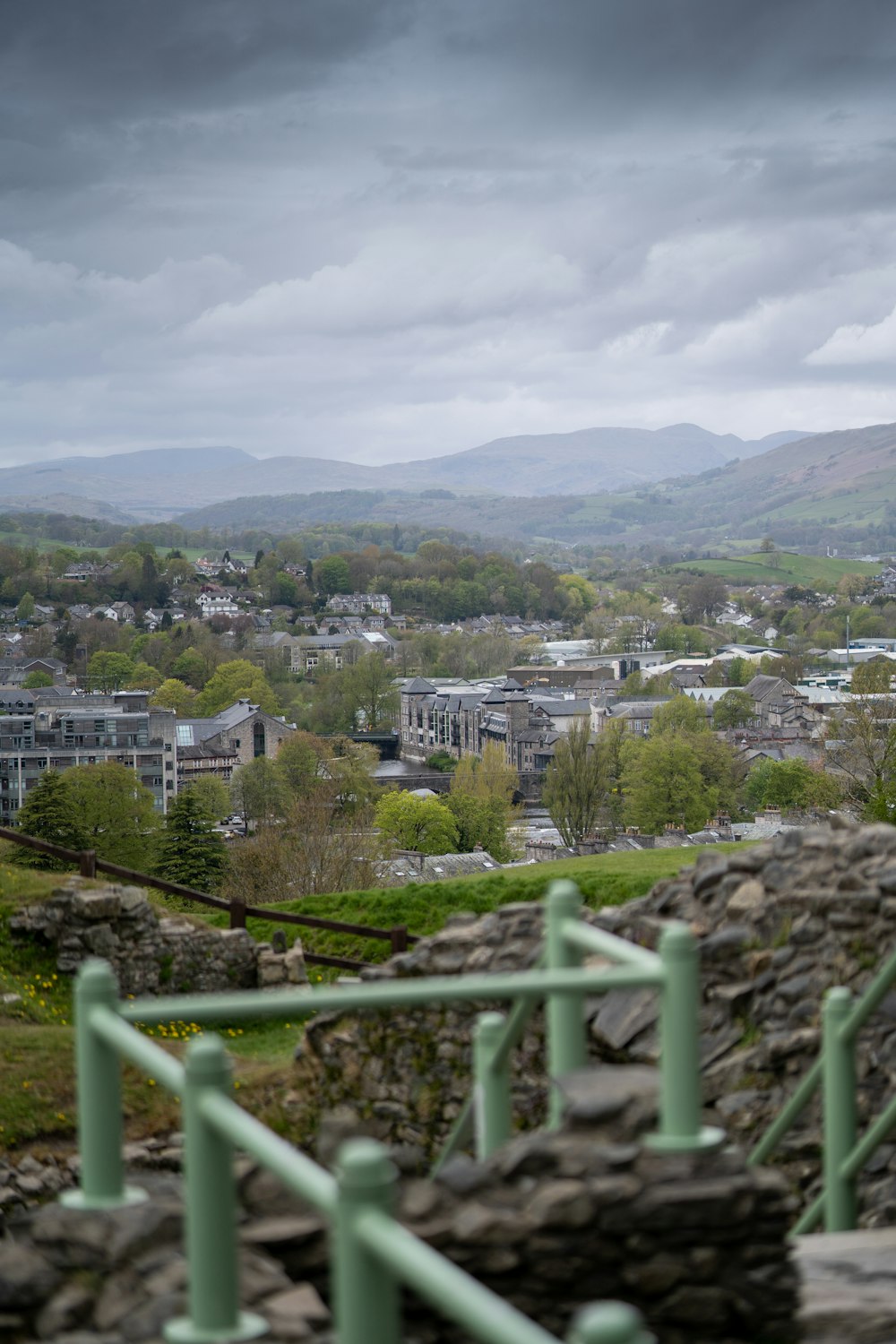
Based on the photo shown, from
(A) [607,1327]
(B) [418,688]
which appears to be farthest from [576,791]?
(B) [418,688]

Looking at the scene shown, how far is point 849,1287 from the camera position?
4590 millimetres

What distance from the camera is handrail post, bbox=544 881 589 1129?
14.8 feet

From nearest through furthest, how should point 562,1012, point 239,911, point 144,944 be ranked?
1. point 562,1012
2. point 144,944
3. point 239,911

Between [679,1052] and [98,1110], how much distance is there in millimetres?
1624

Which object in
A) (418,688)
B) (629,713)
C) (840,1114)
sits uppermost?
(840,1114)

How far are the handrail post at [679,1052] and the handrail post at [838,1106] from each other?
1956 millimetres

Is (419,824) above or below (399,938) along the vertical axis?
below

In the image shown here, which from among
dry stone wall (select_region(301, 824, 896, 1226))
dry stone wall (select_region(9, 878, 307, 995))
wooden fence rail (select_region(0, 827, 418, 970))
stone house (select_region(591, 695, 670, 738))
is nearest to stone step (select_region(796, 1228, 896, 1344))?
dry stone wall (select_region(301, 824, 896, 1226))

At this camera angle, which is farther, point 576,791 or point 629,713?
point 629,713

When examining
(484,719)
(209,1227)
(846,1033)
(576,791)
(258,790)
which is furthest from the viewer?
(484,719)

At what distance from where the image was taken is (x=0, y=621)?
6791 inches

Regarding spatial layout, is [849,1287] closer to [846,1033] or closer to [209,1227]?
[846,1033]

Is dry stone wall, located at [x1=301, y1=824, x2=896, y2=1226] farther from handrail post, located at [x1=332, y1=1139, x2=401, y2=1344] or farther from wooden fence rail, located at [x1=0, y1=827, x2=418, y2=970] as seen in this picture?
wooden fence rail, located at [x1=0, y1=827, x2=418, y2=970]

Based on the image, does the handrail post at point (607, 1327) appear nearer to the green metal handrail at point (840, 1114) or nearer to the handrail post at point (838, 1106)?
the green metal handrail at point (840, 1114)
